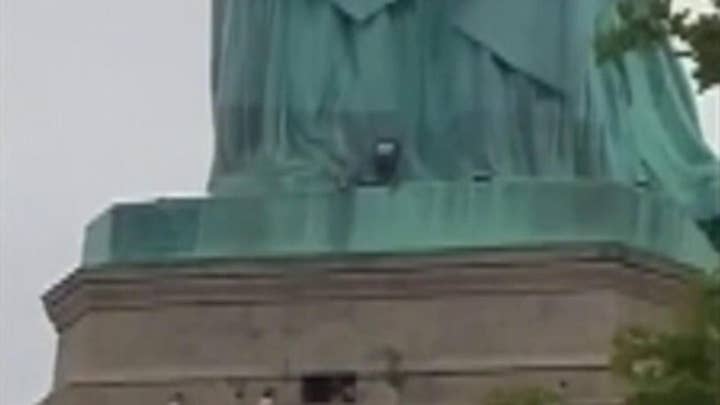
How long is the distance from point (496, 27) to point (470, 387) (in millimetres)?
2365

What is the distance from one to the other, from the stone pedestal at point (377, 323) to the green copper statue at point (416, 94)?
71 centimetres

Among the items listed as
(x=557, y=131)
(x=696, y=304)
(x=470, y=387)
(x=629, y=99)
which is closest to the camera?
(x=696, y=304)

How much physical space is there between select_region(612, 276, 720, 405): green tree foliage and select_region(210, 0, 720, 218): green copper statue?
6.66 m

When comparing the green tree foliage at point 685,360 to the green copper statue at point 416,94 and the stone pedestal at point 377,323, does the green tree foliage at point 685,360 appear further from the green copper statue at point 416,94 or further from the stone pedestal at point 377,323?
the green copper statue at point 416,94

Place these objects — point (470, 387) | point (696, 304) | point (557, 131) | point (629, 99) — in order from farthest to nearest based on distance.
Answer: point (629, 99) → point (557, 131) → point (470, 387) → point (696, 304)

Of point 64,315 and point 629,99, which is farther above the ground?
point 629,99

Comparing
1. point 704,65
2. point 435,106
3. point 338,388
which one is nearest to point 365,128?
point 435,106

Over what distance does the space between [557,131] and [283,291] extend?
→ 1.83 meters

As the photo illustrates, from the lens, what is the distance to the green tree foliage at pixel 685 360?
9781 mm

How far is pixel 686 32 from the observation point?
33.8 ft

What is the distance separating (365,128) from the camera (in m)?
17.1

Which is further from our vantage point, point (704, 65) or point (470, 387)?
point (470, 387)

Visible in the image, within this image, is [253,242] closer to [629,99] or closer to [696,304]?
[629,99]

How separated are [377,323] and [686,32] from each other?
604cm
